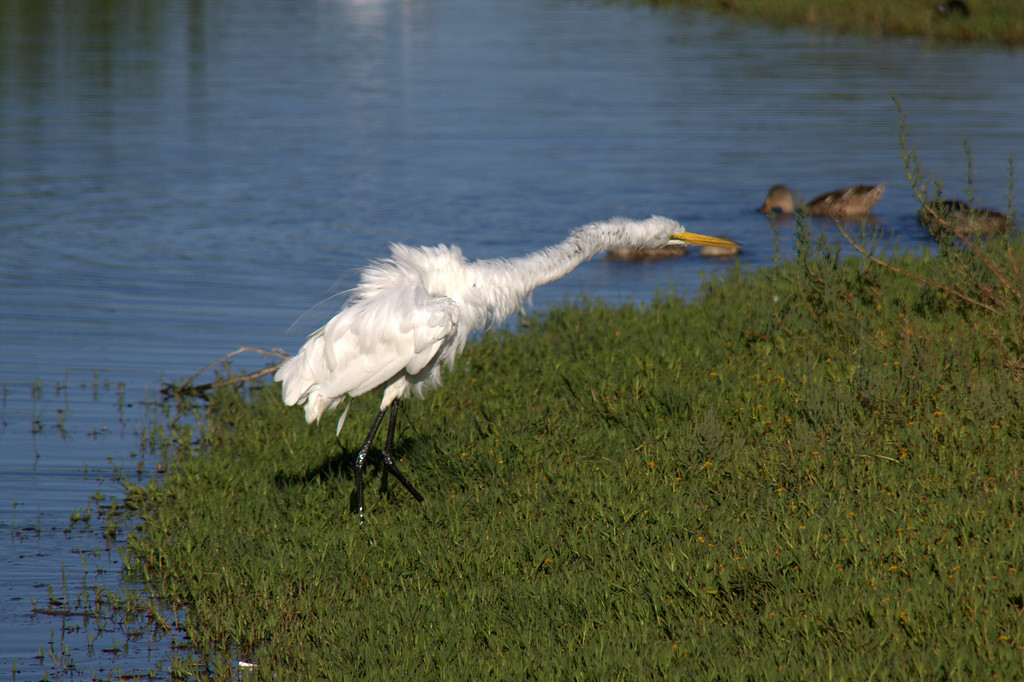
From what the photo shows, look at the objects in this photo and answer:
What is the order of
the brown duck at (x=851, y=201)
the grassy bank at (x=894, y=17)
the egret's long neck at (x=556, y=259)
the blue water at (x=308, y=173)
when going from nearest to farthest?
the egret's long neck at (x=556, y=259), the blue water at (x=308, y=173), the brown duck at (x=851, y=201), the grassy bank at (x=894, y=17)

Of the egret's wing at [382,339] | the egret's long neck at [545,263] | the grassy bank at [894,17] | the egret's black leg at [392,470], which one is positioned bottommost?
the egret's black leg at [392,470]

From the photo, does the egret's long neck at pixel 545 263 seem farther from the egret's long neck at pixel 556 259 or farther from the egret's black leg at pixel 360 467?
the egret's black leg at pixel 360 467

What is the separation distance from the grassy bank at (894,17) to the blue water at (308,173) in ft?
5.61

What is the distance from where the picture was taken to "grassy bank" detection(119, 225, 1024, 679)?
4652 mm

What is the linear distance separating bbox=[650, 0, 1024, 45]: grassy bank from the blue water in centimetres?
171

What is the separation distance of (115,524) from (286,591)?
192cm

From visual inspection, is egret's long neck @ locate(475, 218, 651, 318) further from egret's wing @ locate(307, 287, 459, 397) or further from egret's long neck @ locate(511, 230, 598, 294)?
egret's wing @ locate(307, 287, 459, 397)

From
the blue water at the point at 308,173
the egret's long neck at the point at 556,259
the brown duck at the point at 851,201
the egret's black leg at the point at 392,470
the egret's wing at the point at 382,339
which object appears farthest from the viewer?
the brown duck at the point at 851,201

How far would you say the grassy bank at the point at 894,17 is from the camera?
32.5 m

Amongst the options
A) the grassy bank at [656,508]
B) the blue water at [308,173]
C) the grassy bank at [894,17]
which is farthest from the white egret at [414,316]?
the grassy bank at [894,17]

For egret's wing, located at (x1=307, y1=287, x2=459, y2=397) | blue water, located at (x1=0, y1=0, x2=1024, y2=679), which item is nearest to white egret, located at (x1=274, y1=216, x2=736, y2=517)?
egret's wing, located at (x1=307, y1=287, x2=459, y2=397)

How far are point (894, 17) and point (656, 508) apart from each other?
33.7 meters

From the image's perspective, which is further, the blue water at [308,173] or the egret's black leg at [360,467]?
the blue water at [308,173]

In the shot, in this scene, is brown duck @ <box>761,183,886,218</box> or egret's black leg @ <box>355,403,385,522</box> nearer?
egret's black leg @ <box>355,403,385,522</box>
